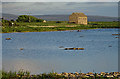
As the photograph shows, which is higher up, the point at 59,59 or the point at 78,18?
the point at 78,18

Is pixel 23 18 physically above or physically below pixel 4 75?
above

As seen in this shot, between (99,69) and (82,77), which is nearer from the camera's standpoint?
(82,77)

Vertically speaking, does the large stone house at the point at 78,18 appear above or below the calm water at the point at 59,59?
above

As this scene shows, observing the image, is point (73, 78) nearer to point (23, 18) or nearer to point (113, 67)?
point (113, 67)

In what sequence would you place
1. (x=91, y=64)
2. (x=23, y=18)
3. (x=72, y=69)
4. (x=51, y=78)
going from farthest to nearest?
(x=23, y=18), (x=91, y=64), (x=72, y=69), (x=51, y=78)

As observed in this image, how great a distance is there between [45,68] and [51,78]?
253 centimetres

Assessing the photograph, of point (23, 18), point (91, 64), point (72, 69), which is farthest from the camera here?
point (23, 18)

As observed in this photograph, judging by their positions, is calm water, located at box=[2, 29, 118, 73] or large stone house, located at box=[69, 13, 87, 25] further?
large stone house, located at box=[69, 13, 87, 25]

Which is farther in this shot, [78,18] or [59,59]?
[78,18]

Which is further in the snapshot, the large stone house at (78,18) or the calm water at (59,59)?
the large stone house at (78,18)

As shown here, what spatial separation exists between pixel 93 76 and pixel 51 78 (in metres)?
1.34

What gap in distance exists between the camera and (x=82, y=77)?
749 cm

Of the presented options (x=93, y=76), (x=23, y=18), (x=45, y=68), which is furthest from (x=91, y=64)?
(x=23, y=18)

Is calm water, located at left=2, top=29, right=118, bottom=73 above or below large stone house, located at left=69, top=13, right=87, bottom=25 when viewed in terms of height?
below
